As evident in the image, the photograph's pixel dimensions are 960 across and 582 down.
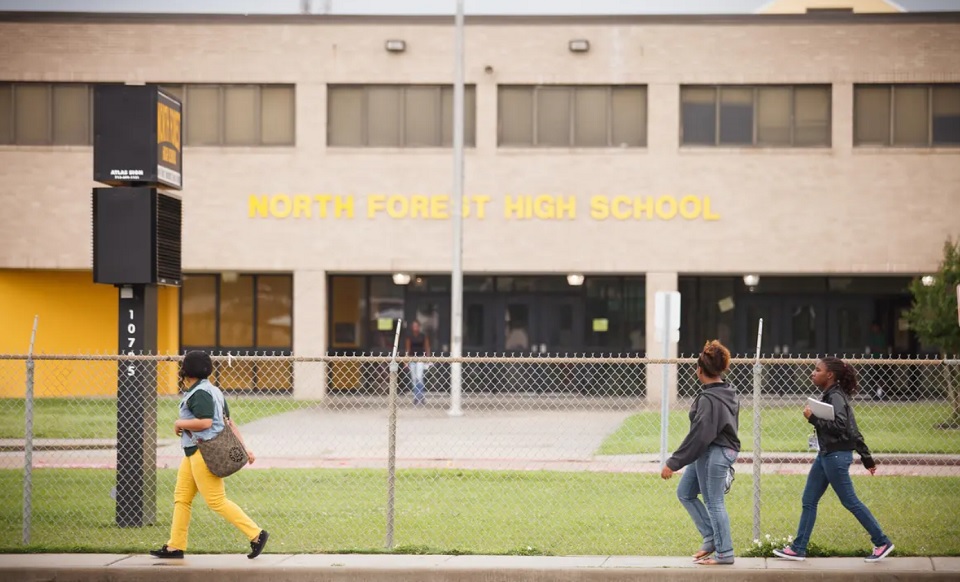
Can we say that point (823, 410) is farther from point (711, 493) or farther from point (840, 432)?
point (711, 493)

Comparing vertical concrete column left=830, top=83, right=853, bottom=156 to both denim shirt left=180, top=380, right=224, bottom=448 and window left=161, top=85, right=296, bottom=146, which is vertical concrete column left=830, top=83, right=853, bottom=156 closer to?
window left=161, top=85, right=296, bottom=146

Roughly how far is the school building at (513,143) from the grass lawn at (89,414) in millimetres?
3260

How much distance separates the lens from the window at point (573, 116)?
2941 cm

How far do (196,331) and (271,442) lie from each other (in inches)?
475

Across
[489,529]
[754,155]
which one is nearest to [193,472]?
[489,529]

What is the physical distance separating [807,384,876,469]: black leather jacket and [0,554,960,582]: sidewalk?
878 mm

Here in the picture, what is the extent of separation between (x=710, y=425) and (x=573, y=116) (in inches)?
829

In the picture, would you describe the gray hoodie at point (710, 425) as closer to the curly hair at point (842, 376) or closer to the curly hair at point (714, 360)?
the curly hair at point (714, 360)

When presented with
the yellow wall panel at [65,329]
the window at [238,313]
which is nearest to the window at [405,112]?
the window at [238,313]

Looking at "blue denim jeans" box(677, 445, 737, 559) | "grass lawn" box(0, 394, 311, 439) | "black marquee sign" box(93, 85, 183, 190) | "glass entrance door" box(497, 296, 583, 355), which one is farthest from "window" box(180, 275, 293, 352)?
"blue denim jeans" box(677, 445, 737, 559)

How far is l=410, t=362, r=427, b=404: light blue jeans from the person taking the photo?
89.2 feet

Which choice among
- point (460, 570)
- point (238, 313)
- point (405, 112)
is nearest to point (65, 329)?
point (238, 313)

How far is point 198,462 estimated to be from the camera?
30.7 ft

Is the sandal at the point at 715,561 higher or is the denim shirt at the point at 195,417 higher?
the denim shirt at the point at 195,417
